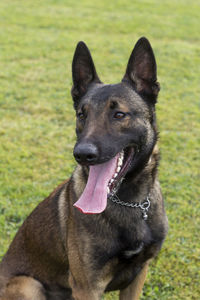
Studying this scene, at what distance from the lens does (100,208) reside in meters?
2.74

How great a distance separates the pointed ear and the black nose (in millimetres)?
728

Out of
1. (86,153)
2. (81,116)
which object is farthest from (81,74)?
(86,153)

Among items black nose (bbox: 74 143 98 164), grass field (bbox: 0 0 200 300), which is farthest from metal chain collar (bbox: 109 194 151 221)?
grass field (bbox: 0 0 200 300)

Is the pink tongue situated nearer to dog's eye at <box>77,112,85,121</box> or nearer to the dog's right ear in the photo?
dog's eye at <box>77,112,85,121</box>

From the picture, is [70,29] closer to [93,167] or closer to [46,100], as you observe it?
[46,100]

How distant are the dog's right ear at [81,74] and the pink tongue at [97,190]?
66cm

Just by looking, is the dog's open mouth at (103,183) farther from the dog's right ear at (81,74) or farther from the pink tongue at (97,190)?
the dog's right ear at (81,74)

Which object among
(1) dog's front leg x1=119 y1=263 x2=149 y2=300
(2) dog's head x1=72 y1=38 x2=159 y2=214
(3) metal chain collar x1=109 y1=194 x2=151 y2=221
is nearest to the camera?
(2) dog's head x1=72 y1=38 x2=159 y2=214

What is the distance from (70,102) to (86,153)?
506cm

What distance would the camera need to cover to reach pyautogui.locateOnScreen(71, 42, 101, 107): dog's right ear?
313 centimetres

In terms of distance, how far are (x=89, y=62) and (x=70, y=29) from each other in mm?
9540

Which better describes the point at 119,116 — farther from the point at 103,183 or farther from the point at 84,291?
the point at 84,291

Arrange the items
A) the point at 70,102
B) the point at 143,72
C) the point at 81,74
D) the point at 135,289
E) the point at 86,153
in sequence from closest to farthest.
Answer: the point at 86,153 < the point at 143,72 < the point at 81,74 < the point at 135,289 < the point at 70,102

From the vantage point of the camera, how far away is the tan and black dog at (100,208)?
9.14ft
